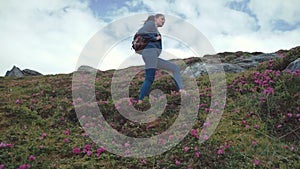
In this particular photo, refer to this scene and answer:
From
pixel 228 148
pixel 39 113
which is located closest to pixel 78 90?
pixel 39 113

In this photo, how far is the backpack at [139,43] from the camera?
10.6 metres

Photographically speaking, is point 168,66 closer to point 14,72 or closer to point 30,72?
point 14,72

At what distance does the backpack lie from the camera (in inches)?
418

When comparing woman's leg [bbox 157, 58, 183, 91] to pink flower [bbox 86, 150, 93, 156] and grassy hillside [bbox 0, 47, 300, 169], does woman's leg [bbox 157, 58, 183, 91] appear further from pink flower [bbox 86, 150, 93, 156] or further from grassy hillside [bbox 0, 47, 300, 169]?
pink flower [bbox 86, 150, 93, 156]

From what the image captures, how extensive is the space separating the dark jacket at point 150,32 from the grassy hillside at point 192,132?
7.62 feet

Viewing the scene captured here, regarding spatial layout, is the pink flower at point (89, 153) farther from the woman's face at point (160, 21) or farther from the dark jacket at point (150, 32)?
the woman's face at point (160, 21)

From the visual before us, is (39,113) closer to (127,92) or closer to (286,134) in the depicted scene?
(127,92)

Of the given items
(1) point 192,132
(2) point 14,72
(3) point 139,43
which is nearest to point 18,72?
(2) point 14,72

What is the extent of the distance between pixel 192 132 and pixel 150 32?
12.3 feet

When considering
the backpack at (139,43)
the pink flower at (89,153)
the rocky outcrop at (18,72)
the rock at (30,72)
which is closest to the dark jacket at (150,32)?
the backpack at (139,43)

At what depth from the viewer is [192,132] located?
29.6 ft

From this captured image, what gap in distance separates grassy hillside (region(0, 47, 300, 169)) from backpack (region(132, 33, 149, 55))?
2.16 meters

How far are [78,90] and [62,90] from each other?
103 centimetres

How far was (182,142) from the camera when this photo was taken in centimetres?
866
